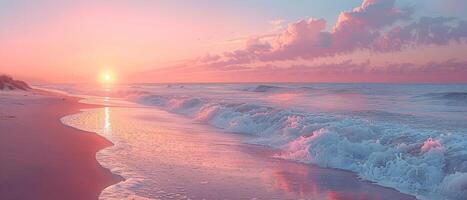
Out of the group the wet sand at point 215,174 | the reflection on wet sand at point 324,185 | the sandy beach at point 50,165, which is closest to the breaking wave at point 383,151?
the reflection on wet sand at point 324,185

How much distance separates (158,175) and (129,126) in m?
9.16

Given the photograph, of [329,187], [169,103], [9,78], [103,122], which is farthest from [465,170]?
[9,78]

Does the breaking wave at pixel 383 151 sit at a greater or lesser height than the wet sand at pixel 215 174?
greater

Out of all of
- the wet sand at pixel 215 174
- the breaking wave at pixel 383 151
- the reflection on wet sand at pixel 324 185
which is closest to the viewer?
the wet sand at pixel 215 174

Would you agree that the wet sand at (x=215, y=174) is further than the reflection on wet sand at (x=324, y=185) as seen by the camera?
No

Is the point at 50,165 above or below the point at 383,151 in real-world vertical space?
below

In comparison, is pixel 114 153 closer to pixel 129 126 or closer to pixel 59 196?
pixel 59 196

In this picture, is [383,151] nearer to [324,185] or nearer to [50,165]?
[324,185]

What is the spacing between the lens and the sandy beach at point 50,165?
284 inches

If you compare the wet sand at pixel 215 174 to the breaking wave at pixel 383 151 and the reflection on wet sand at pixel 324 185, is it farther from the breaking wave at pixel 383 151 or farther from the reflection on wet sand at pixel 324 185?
the breaking wave at pixel 383 151

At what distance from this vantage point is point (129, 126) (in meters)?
17.8

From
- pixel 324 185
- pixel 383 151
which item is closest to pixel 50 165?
pixel 324 185

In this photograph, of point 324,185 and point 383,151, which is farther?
point 383,151

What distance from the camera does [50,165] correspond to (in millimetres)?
9125
